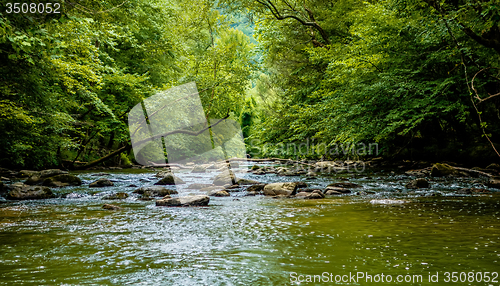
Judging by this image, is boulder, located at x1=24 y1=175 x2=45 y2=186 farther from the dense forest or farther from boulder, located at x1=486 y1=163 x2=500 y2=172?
boulder, located at x1=486 y1=163 x2=500 y2=172

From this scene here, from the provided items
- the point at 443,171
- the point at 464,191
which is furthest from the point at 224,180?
the point at 443,171

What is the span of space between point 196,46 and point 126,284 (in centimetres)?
2944

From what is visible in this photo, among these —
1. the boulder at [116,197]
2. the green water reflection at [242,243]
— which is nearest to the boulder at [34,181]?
the boulder at [116,197]

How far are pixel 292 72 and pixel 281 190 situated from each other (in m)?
12.8

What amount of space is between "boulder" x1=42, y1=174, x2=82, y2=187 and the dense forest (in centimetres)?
161

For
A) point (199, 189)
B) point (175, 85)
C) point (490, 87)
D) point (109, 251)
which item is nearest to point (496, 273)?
point (109, 251)

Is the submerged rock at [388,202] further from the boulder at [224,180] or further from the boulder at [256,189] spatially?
the boulder at [224,180]

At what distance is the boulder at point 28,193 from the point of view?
816 centimetres

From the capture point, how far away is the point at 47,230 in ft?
15.4

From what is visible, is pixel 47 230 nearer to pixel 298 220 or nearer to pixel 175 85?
pixel 298 220

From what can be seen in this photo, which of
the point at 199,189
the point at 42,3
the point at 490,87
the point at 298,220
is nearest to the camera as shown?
the point at 42,3

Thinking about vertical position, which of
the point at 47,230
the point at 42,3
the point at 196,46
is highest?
the point at 196,46

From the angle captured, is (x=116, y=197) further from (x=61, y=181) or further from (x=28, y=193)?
(x=61, y=181)

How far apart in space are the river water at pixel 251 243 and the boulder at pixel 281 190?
182 centimetres
